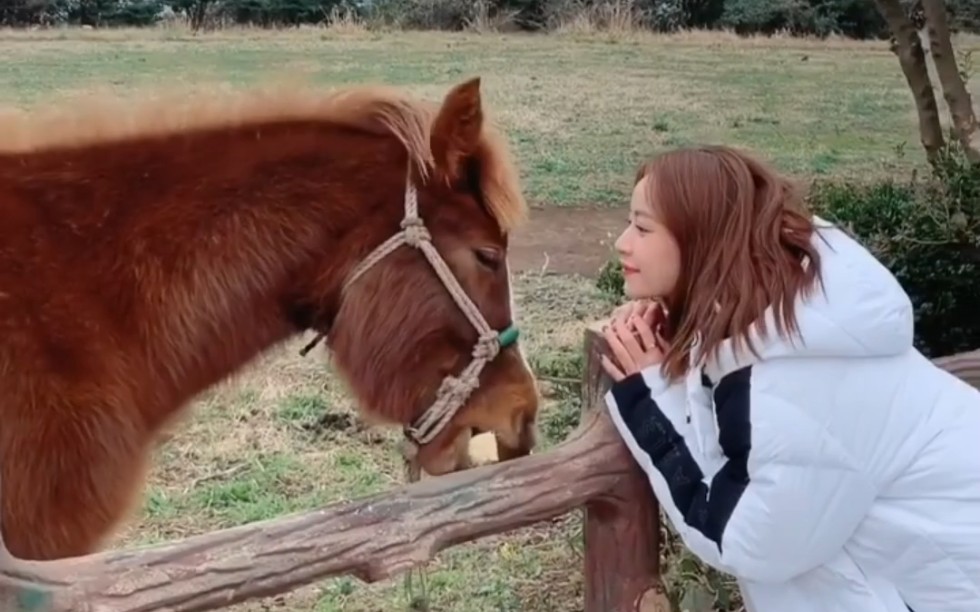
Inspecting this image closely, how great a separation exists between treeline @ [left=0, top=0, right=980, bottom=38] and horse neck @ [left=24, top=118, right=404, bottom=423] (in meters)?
21.7

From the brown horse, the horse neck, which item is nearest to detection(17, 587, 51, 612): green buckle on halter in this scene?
the brown horse

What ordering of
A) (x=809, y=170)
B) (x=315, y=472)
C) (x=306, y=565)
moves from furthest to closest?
(x=809, y=170)
(x=315, y=472)
(x=306, y=565)

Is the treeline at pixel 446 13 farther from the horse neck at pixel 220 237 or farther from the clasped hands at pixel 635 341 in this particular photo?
the clasped hands at pixel 635 341

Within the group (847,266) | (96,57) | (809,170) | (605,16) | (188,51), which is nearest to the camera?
(847,266)

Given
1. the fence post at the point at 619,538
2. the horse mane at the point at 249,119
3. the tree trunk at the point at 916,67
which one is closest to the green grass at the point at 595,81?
the tree trunk at the point at 916,67

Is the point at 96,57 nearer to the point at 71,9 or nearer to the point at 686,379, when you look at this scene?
the point at 71,9

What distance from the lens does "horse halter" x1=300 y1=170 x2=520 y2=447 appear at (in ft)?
8.00

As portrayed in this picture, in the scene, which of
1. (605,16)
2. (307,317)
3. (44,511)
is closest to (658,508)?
(307,317)

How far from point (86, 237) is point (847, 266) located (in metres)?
1.40

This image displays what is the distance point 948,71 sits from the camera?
5.76 metres

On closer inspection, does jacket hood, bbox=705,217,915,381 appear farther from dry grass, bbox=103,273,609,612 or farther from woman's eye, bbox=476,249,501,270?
dry grass, bbox=103,273,609,612

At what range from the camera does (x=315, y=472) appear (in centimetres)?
439

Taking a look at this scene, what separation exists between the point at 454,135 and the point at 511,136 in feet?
30.0

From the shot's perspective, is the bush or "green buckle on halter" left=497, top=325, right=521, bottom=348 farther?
the bush
